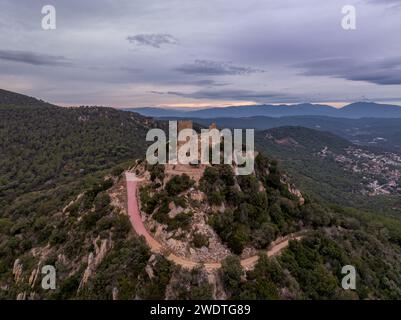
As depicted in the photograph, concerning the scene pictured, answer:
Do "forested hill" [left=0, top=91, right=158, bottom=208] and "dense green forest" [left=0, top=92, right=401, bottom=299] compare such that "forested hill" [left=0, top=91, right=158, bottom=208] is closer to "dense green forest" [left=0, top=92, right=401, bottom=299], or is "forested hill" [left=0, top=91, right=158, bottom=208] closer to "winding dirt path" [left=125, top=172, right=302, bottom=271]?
"dense green forest" [left=0, top=92, right=401, bottom=299]

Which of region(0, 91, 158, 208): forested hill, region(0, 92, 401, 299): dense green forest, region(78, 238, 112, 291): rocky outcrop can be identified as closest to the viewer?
region(0, 92, 401, 299): dense green forest

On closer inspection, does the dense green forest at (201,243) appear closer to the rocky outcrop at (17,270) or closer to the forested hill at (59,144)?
the rocky outcrop at (17,270)

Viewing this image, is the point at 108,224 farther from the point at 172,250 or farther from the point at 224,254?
the point at 224,254

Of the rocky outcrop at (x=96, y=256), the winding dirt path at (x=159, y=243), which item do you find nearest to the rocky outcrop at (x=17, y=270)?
the rocky outcrop at (x=96, y=256)

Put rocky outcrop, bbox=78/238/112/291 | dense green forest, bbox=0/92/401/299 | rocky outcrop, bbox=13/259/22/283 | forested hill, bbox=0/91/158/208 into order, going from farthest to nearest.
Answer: forested hill, bbox=0/91/158/208 < rocky outcrop, bbox=13/259/22/283 < rocky outcrop, bbox=78/238/112/291 < dense green forest, bbox=0/92/401/299

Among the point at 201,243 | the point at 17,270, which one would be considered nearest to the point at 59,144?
the point at 17,270

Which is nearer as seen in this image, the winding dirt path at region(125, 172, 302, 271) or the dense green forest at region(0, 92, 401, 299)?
the dense green forest at region(0, 92, 401, 299)

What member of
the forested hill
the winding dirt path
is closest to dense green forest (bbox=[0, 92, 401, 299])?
the winding dirt path

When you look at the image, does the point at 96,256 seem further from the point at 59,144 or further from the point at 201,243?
the point at 59,144

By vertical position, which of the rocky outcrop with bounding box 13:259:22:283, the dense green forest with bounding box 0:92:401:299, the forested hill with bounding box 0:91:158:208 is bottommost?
the rocky outcrop with bounding box 13:259:22:283
